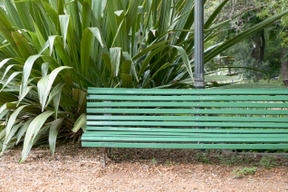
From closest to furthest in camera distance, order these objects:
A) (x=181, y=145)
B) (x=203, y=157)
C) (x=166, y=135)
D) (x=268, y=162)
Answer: (x=181, y=145) < (x=166, y=135) < (x=268, y=162) < (x=203, y=157)

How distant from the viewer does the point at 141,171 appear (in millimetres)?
2820

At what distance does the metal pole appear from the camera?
10.1ft

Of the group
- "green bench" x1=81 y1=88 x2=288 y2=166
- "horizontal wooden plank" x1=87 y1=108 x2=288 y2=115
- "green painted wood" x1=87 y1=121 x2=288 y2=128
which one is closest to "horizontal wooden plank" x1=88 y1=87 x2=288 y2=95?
"green bench" x1=81 y1=88 x2=288 y2=166

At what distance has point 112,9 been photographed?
3.06 metres

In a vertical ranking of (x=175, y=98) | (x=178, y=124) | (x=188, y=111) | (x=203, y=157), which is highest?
(x=175, y=98)

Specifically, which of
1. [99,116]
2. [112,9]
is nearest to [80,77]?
[99,116]

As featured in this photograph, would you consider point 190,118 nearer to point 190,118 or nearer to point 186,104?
point 190,118

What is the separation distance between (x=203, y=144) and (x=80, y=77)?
1310mm

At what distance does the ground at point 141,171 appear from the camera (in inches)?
99.3

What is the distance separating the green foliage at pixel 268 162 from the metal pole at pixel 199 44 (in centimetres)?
87

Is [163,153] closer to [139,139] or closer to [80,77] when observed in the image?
[139,139]

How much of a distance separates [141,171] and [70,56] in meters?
1.28

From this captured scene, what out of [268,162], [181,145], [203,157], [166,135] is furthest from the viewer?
[203,157]

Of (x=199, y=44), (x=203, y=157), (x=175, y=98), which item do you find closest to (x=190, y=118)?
(x=175, y=98)
